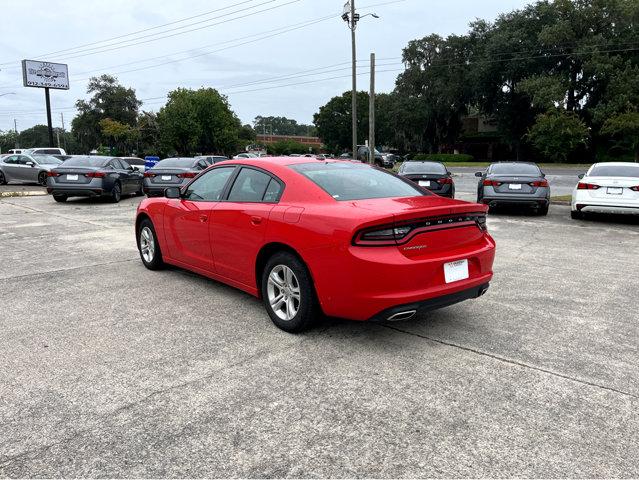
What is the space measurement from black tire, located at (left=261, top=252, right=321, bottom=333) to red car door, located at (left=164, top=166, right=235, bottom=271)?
1125 millimetres

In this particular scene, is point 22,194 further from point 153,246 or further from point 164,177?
point 153,246

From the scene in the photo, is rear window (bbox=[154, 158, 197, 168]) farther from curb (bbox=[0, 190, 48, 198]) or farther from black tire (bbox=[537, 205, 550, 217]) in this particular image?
black tire (bbox=[537, 205, 550, 217])

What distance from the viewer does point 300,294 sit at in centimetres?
411

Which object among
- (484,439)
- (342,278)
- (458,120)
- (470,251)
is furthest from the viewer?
(458,120)

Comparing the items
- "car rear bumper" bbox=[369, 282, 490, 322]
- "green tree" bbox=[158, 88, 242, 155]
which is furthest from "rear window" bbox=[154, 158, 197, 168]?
"green tree" bbox=[158, 88, 242, 155]

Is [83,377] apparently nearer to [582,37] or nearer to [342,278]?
[342,278]

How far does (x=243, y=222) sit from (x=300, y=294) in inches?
38.6

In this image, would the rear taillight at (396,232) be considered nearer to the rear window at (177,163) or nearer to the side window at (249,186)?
the side window at (249,186)

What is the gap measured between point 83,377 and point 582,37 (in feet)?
184

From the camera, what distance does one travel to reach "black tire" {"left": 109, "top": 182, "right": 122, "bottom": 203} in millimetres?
15741

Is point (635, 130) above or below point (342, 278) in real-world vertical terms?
above

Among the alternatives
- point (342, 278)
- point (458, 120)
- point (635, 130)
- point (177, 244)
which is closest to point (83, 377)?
point (342, 278)

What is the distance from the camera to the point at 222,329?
4.41 m

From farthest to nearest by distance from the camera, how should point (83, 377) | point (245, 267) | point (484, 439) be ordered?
point (245, 267), point (83, 377), point (484, 439)
